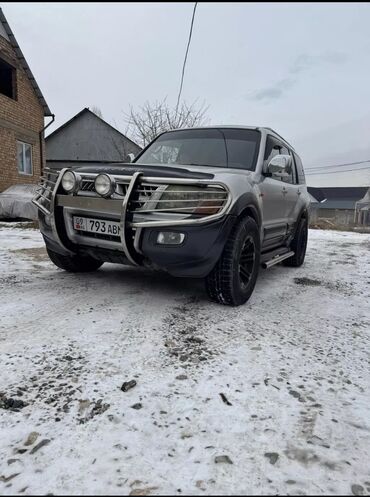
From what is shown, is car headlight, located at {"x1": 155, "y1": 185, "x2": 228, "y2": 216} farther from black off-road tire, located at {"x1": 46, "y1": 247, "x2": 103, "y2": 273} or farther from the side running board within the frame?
black off-road tire, located at {"x1": 46, "y1": 247, "x2": 103, "y2": 273}

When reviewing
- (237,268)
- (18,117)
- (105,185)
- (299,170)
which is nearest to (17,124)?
(18,117)

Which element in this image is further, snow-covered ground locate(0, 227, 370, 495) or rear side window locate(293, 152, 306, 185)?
rear side window locate(293, 152, 306, 185)

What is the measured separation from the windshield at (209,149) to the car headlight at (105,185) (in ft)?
3.88

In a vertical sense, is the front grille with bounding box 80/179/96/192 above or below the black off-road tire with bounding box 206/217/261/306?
above

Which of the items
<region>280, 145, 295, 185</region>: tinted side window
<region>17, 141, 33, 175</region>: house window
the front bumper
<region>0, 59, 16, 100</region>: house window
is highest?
<region>0, 59, 16, 100</region>: house window

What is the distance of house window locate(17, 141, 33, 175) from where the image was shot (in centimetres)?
1278

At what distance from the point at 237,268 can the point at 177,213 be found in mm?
719

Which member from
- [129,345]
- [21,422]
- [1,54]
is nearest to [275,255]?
[129,345]

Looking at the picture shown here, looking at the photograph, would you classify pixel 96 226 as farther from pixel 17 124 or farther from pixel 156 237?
pixel 17 124

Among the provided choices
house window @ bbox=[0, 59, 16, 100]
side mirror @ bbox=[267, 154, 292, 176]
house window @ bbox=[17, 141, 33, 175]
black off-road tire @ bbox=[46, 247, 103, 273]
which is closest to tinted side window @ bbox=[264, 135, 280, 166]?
side mirror @ bbox=[267, 154, 292, 176]

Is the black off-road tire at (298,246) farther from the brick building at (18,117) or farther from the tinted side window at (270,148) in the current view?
the brick building at (18,117)

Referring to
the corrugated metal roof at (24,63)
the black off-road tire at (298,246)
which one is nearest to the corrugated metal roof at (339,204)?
the corrugated metal roof at (24,63)

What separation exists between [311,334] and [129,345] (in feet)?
4.47

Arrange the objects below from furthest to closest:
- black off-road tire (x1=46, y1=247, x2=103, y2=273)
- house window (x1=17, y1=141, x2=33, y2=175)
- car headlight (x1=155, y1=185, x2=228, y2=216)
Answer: house window (x1=17, y1=141, x2=33, y2=175) → black off-road tire (x1=46, y1=247, x2=103, y2=273) → car headlight (x1=155, y1=185, x2=228, y2=216)
